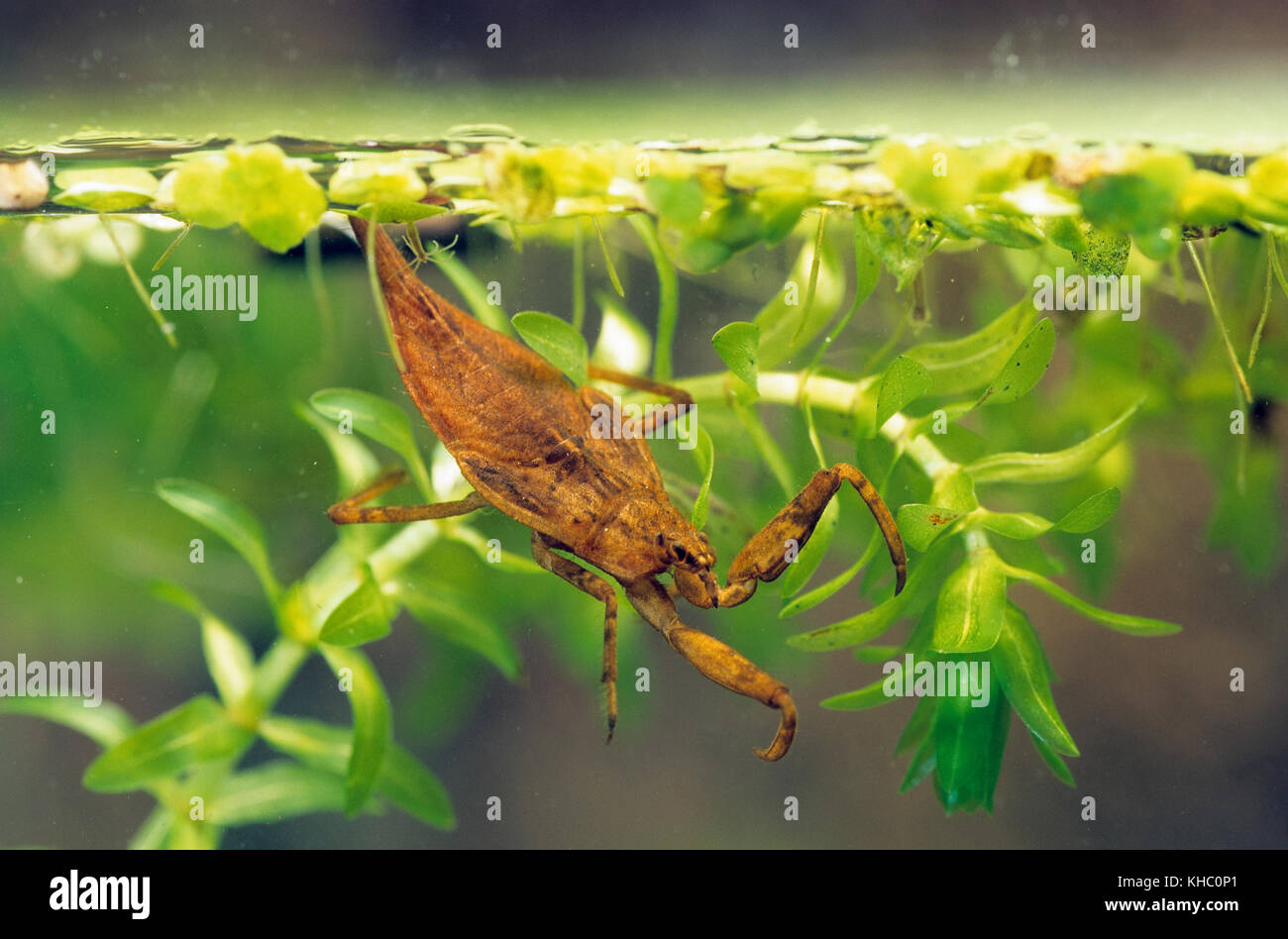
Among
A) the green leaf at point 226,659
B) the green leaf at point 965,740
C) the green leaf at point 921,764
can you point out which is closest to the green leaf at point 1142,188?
the green leaf at point 965,740

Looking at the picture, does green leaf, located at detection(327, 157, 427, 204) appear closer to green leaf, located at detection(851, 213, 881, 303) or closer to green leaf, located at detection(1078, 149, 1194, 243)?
green leaf, located at detection(851, 213, 881, 303)

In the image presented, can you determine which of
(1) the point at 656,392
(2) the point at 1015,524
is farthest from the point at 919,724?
(1) the point at 656,392

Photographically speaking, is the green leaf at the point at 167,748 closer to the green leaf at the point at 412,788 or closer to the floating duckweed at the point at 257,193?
the green leaf at the point at 412,788

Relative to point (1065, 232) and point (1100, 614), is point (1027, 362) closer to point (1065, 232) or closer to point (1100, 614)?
point (1065, 232)

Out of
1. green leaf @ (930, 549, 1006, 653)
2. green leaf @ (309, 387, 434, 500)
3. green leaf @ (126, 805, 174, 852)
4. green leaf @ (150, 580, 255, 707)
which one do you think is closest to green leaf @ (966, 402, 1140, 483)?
green leaf @ (930, 549, 1006, 653)
